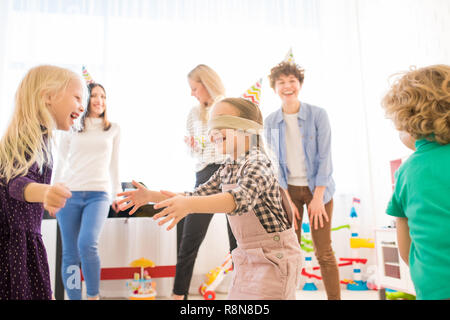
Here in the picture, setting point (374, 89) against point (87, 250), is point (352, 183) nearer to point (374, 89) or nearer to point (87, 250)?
point (374, 89)

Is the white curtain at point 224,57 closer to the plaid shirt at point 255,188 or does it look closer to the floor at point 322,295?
the floor at point 322,295

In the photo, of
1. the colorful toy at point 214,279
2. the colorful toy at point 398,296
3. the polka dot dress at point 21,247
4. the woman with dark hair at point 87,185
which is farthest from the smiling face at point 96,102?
the colorful toy at point 398,296

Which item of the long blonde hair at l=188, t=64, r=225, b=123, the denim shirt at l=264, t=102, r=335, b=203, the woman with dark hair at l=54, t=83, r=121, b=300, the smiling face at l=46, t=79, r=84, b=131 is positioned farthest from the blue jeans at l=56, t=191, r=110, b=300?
the denim shirt at l=264, t=102, r=335, b=203

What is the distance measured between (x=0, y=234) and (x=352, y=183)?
2.74 m

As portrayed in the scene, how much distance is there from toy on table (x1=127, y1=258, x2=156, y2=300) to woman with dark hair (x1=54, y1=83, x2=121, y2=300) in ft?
1.48

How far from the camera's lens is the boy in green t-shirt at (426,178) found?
0.82 m

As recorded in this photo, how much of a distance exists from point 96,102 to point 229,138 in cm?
129

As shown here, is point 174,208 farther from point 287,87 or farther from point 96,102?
point 96,102

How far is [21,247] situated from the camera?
3.39ft

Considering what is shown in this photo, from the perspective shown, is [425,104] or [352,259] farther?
[352,259]

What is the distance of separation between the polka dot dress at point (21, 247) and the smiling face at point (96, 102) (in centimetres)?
116

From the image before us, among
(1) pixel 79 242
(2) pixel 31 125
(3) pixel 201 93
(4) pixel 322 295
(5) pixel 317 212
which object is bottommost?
(4) pixel 322 295

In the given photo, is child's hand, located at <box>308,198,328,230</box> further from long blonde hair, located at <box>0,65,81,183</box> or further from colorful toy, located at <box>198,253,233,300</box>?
long blonde hair, located at <box>0,65,81,183</box>

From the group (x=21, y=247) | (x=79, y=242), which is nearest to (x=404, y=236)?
(x=21, y=247)
